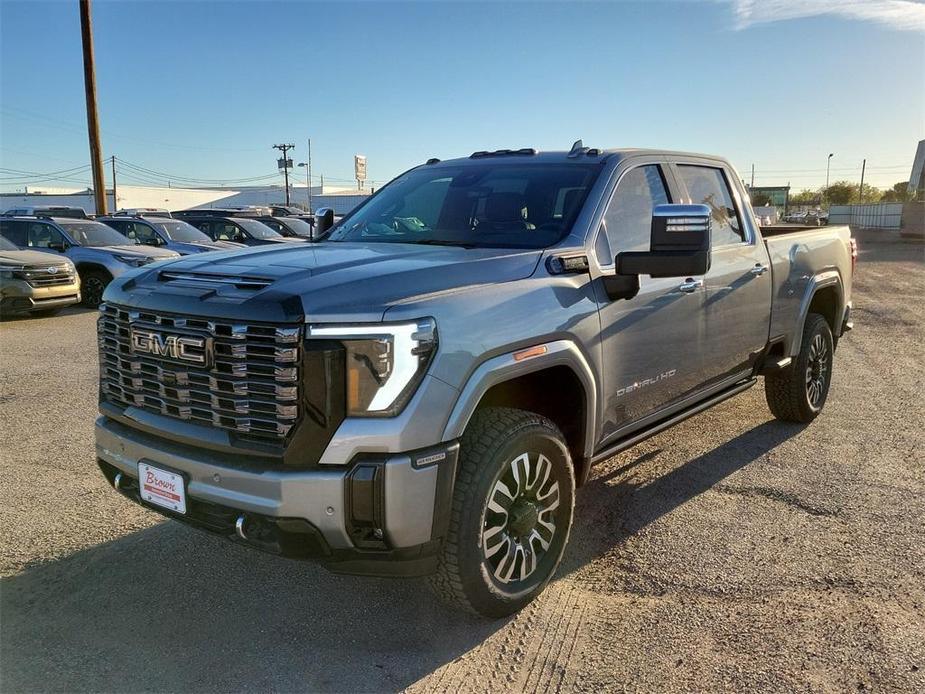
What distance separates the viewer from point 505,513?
3209 millimetres

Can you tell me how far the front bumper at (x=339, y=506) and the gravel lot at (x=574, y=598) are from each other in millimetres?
509

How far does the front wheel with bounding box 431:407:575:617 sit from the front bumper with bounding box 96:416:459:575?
13cm

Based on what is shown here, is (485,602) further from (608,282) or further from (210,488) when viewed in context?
(608,282)

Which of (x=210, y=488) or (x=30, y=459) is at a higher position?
(x=210, y=488)

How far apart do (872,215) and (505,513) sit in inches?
2297

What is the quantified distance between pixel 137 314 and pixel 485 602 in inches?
73.3

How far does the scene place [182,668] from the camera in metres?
2.94

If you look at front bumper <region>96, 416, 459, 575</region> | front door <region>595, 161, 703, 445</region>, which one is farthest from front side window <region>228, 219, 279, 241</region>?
front bumper <region>96, 416, 459, 575</region>

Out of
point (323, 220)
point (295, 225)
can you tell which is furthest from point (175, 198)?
point (323, 220)

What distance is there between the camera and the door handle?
13.9ft

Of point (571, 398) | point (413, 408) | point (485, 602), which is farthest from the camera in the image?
point (571, 398)

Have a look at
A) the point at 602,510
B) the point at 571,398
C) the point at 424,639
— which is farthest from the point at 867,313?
the point at 424,639

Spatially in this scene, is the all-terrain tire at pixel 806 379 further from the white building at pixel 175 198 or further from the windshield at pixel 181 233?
the white building at pixel 175 198

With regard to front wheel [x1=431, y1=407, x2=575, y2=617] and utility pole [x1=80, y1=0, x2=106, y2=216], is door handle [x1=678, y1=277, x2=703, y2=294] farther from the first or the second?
utility pole [x1=80, y1=0, x2=106, y2=216]
